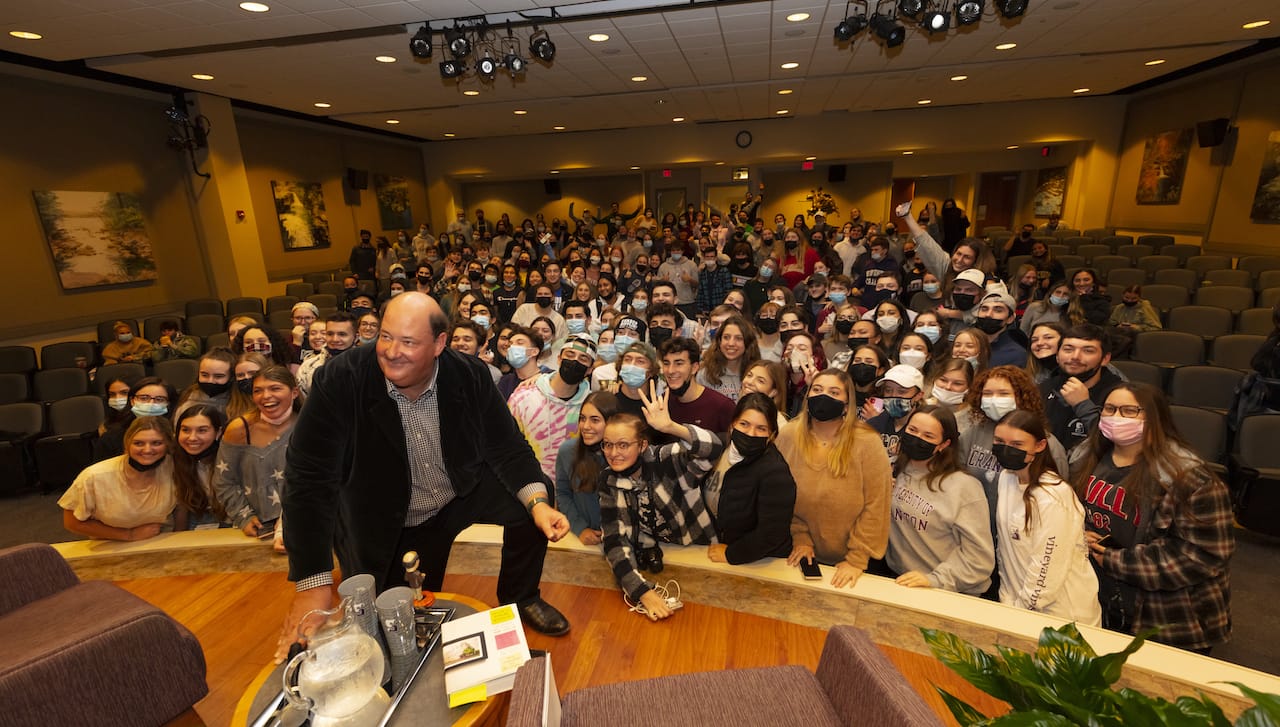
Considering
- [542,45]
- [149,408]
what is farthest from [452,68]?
[149,408]

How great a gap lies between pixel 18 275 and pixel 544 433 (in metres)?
8.51

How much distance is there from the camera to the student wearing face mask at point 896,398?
9.97 feet

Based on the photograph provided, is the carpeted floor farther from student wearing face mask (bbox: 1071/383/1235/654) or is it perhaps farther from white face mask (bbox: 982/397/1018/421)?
white face mask (bbox: 982/397/1018/421)

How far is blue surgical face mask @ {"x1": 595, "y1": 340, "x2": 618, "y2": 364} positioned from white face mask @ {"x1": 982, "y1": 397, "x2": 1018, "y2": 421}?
249 centimetres

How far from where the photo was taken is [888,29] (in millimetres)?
5410

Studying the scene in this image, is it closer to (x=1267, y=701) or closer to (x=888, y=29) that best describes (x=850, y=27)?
(x=888, y=29)

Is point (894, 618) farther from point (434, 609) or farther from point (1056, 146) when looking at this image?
point (1056, 146)

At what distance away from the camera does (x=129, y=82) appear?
305 inches

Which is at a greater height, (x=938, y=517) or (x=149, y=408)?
(x=149, y=408)

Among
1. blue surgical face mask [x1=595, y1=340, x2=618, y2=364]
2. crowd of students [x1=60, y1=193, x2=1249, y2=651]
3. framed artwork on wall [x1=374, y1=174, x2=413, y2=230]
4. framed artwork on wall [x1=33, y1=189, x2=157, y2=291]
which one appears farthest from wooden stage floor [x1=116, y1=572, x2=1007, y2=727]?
framed artwork on wall [x1=374, y1=174, x2=413, y2=230]

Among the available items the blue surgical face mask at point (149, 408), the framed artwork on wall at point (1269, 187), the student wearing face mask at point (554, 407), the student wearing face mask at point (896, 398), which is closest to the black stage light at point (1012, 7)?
the student wearing face mask at point (896, 398)

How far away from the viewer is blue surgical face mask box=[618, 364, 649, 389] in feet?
10.4

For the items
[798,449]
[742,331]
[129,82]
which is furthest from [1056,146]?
[129,82]

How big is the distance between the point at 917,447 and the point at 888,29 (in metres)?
4.91
